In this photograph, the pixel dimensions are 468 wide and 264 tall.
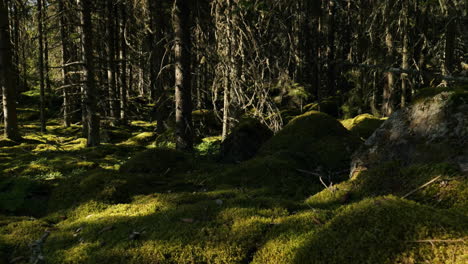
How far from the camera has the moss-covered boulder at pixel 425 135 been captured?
11.3 feet

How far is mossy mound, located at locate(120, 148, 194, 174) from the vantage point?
5.88 metres

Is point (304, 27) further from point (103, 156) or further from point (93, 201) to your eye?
point (93, 201)

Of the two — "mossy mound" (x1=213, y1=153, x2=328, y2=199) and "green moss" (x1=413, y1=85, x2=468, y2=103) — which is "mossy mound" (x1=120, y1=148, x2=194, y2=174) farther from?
"green moss" (x1=413, y1=85, x2=468, y2=103)

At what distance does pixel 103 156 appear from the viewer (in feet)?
36.1

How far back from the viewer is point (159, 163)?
19.8 feet

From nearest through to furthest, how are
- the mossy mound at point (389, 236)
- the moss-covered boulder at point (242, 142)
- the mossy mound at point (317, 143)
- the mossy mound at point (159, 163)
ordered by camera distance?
the mossy mound at point (389, 236)
the mossy mound at point (317, 143)
the mossy mound at point (159, 163)
the moss-covered boulder at point (242, 142)

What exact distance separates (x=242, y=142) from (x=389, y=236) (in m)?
5.64

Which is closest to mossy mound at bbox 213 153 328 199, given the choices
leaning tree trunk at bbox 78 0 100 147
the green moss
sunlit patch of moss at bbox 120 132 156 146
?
the green moss

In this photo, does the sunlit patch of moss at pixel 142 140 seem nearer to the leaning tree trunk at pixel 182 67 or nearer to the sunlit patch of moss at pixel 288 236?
the leaning tree trunk at pixel 182 67

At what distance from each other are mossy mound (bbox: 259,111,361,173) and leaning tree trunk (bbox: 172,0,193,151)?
2.16 meters

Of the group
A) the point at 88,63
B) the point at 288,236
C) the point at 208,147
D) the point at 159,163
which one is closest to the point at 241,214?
the point at 288,236

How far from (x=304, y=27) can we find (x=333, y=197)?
71.9ft

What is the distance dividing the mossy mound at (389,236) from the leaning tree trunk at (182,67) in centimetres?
541

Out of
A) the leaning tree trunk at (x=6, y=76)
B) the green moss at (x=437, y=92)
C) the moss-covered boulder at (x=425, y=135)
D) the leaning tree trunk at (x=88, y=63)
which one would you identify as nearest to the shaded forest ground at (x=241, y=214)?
the moss-covered boulder at (x=425, y=135)
